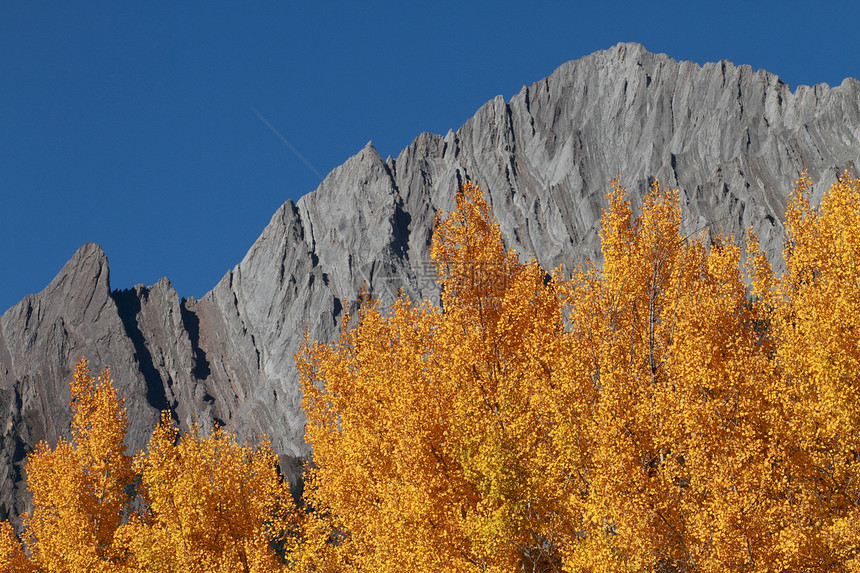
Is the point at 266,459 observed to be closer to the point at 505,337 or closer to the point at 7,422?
the point at 505,337

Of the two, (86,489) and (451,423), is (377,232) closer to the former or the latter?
(86,489)

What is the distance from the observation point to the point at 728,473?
15.6 m

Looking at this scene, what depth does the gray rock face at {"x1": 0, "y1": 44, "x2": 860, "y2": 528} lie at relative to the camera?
148 m

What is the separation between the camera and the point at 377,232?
562 feet

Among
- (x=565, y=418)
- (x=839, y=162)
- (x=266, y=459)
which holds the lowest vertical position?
(x=565, y=418)

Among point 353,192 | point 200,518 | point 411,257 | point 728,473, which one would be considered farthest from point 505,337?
point 353,192

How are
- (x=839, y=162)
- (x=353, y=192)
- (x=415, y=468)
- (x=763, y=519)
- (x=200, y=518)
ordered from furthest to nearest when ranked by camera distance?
(x=353, y=192), (x=839, y=162), (x=200, y=518), (x=415, y=468), (x=763, y=519)

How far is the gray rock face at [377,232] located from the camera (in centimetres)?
14762

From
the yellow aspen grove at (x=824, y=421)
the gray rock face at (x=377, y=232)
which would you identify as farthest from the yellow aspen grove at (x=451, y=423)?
the gray rock face at (x=377, y=232)

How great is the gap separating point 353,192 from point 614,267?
163 meters

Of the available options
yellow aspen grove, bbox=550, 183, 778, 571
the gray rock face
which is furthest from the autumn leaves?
the gray rock face

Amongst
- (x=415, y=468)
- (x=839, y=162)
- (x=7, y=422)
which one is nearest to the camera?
(x=415, y=468)

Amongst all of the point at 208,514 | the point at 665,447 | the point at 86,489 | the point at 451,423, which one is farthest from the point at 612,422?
the point at 86,489

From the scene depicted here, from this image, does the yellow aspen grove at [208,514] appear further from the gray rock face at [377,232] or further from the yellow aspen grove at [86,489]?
the gray rock face at [377,232]
